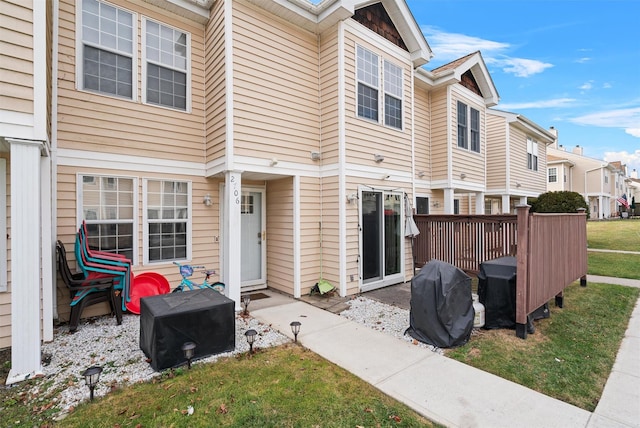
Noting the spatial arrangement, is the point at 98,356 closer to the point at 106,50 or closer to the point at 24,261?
the point at 24,261

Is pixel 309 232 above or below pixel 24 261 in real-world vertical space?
above

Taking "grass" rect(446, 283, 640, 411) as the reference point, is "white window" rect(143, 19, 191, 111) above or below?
above

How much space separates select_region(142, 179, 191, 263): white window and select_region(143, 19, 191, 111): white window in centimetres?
162

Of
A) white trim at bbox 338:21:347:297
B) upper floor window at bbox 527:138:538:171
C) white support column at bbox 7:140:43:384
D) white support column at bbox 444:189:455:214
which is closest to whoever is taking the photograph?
white support column at bbox 7:140:43:384

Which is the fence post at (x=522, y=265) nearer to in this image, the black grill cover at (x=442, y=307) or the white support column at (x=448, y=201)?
the black grill cover at (x=442, y=307)

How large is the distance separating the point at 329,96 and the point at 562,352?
5901 mm

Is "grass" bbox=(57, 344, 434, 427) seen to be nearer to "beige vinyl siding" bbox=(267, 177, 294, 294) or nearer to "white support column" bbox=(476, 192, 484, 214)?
"beige vinyl siding" bbox=(267, 177, 294, 294)

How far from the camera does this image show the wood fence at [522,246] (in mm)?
4191

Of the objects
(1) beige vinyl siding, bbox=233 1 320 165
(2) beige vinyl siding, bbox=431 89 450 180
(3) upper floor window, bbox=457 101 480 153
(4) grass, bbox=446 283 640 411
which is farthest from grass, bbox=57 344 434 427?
(3) upper floor window, bbox=457 101 480 153

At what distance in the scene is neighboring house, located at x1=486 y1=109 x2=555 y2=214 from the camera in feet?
42.0

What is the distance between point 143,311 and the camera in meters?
3.74

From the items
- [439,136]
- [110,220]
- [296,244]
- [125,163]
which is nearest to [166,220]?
[110,220]

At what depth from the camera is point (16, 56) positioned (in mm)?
3115

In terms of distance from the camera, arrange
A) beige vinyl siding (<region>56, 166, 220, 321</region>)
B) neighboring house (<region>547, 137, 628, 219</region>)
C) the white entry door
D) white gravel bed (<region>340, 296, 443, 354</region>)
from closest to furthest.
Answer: white gravel bed (<region>340, 296, 443, 354</region>) < beige vinyl siding (<region>56, 166, 220, 321</region>) < the white entry door < neighboring house (<region>547, 137, 628, 219</region>)
